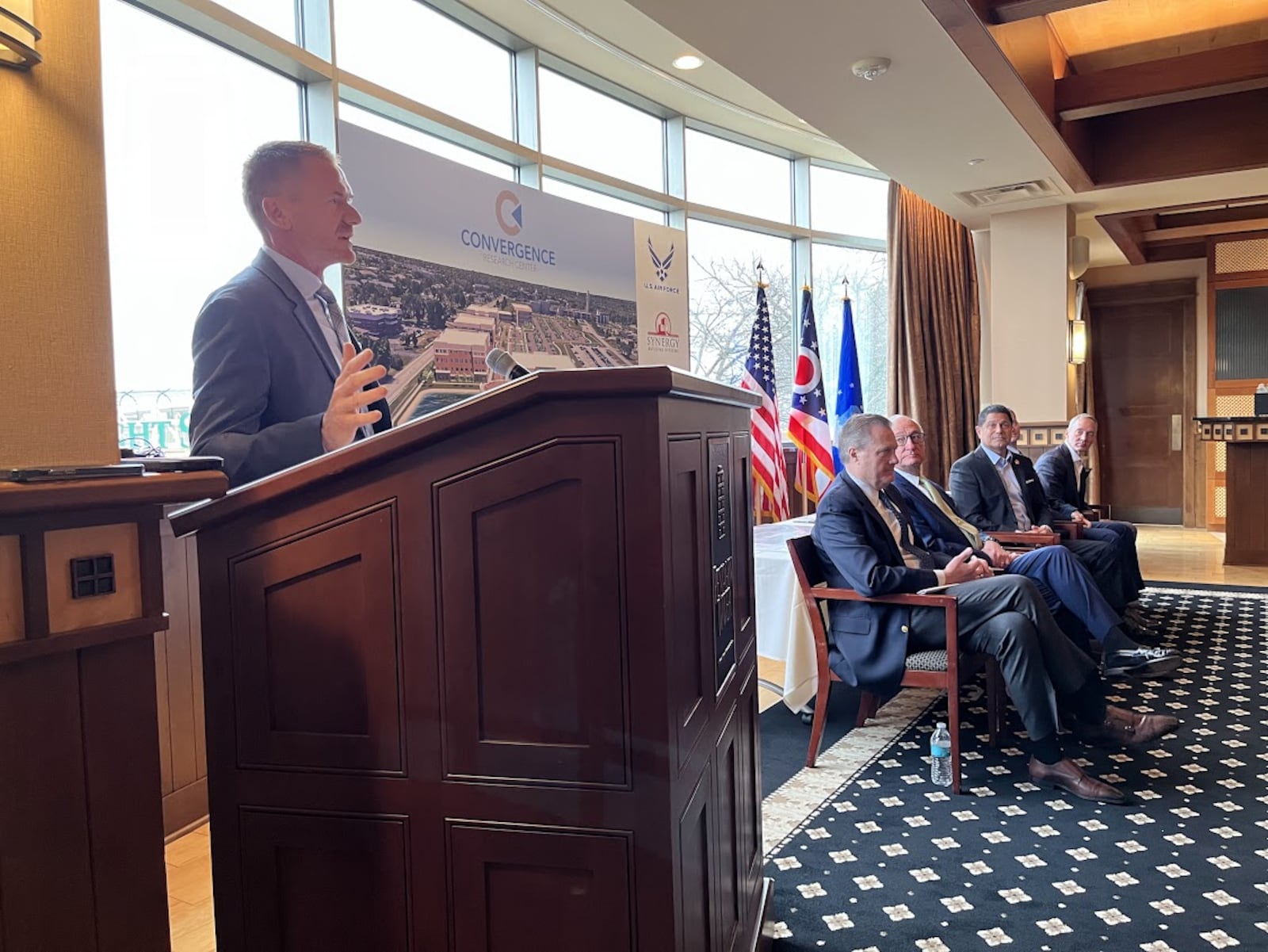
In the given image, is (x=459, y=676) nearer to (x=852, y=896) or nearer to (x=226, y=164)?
(x=852, y=896)

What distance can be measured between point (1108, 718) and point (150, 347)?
374 cm

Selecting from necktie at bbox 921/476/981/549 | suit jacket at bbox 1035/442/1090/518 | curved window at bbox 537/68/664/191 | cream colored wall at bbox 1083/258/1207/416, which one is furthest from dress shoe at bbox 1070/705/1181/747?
cream colored wall at bbox 1083/258/1207/416

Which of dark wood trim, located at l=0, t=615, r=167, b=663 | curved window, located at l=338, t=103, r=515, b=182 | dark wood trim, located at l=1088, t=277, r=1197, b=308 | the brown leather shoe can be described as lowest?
the brown leather shoe

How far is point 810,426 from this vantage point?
6547 mm

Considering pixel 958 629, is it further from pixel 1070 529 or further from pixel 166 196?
pixel 166 196

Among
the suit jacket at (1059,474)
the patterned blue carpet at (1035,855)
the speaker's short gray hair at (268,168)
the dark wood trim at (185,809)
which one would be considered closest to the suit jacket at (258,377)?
the speaker's short gray hair at (268,168)

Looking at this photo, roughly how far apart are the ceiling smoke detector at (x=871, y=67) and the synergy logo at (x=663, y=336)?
211cm

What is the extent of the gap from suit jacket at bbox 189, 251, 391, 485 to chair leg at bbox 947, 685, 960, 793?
7.12ft

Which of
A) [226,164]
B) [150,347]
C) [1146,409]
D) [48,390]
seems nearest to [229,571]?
[48,390]

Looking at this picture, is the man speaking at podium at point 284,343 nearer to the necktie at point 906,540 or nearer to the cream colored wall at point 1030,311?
the necktie at point 906,540

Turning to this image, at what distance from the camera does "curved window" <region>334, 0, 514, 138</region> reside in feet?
13.9

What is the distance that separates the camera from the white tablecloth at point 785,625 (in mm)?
3477

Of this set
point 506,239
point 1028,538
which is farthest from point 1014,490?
point 506,239

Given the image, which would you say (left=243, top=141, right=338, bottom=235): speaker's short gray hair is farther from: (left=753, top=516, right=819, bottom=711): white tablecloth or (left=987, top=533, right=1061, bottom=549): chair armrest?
(left=987, top=533, right=1061, bottom=549): chair armrest
